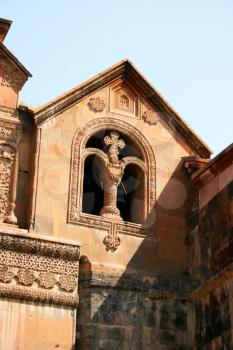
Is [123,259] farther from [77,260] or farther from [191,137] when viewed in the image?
[191,137]

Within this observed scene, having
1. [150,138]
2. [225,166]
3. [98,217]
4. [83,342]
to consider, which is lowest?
[83,342]

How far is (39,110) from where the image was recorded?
42.7ft

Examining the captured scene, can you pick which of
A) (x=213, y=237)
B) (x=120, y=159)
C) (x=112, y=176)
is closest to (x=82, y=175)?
(x=112, y=176)

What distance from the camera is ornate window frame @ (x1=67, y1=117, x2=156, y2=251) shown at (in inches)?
498

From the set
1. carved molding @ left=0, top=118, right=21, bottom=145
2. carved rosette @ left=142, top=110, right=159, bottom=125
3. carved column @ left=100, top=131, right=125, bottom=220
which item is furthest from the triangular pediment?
carved molding @ left=0, top=118, right=21, bottom=145

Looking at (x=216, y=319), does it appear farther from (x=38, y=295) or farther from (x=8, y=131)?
(x=8, y=131)

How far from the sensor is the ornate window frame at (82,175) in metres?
12.6

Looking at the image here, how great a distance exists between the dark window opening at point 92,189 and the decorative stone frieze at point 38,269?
1.79 meters

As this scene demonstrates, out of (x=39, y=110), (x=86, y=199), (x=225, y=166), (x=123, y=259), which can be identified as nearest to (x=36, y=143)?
(x=39, y=110)

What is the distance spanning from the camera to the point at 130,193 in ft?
45.3

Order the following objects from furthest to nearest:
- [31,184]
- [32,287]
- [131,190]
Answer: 1. [131,190]
2. [31,184]
3. [32,287]

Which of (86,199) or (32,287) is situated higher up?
(86,199)

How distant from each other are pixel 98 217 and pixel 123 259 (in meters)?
0.85

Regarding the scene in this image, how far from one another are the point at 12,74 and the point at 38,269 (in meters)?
3.70
